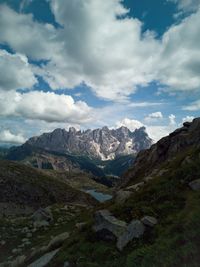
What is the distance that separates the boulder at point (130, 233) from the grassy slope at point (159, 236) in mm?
331

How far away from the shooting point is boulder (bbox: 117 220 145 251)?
14462mm

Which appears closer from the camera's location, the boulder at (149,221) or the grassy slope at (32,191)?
the boulder at (149,221)

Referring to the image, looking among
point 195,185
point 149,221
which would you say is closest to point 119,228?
point 149,221

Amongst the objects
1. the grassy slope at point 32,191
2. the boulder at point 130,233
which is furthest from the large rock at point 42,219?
the grassy slope at point 32,191

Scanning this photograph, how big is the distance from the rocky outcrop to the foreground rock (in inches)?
2147

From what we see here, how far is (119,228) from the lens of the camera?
15.8 meters

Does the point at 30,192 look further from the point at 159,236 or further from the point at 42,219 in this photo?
the point at 159,236

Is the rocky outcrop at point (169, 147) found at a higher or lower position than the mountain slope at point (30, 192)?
higher

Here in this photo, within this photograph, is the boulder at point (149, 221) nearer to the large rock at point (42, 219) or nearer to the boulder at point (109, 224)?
the boulder at point (109, 224)

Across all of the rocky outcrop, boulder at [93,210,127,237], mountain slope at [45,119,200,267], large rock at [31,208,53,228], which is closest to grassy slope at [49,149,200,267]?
mountain slope at [45,119,200,267]

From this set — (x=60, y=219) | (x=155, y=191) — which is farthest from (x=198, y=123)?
(x=155, y=191)

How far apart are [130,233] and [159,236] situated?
1.83 metres

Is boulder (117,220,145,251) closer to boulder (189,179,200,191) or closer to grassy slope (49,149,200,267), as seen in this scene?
grassy slope (49,149,200,267)

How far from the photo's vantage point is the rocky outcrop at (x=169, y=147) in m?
72.8
